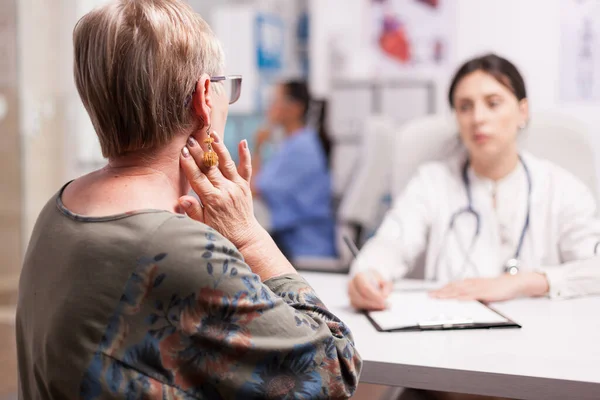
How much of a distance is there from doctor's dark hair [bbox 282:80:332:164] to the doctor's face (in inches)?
87.6

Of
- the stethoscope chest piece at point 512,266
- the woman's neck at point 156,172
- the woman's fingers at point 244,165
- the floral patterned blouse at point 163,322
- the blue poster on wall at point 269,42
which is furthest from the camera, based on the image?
the blue poster on wall at point 269,42

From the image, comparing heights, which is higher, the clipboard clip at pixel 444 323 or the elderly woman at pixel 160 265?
the elderly woman at pixel 160 265

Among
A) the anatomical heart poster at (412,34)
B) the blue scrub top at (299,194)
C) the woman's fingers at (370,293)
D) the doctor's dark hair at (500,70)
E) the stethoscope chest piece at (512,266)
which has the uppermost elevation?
the anatomical heart poster at (412,34)

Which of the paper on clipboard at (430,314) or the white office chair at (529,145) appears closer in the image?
the paper on clipboard at (430,314)

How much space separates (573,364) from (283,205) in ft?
9.67

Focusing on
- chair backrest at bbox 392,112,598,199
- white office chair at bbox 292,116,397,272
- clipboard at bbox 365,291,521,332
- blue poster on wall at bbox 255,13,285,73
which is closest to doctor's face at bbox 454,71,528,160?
chair backrest at bbox 392,112,598,199

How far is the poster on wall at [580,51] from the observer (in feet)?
10.8

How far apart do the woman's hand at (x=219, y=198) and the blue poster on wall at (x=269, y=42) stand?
144 inches

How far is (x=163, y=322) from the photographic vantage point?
2.72 ft

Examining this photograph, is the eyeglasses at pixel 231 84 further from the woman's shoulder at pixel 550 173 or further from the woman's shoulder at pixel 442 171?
the woman's shoulder at pixel 550 173

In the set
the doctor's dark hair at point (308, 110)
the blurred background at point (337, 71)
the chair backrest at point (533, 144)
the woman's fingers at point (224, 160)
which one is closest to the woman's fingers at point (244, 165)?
the woman's fingers at point (224, 160)

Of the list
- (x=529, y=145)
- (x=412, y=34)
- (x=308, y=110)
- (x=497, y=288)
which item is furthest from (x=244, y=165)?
(x=308, y=110)

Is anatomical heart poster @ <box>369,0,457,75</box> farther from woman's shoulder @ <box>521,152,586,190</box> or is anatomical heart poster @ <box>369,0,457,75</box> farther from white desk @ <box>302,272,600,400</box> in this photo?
white desk @ <box>302,272,600,400</box>

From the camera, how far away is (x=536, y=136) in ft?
6.64
